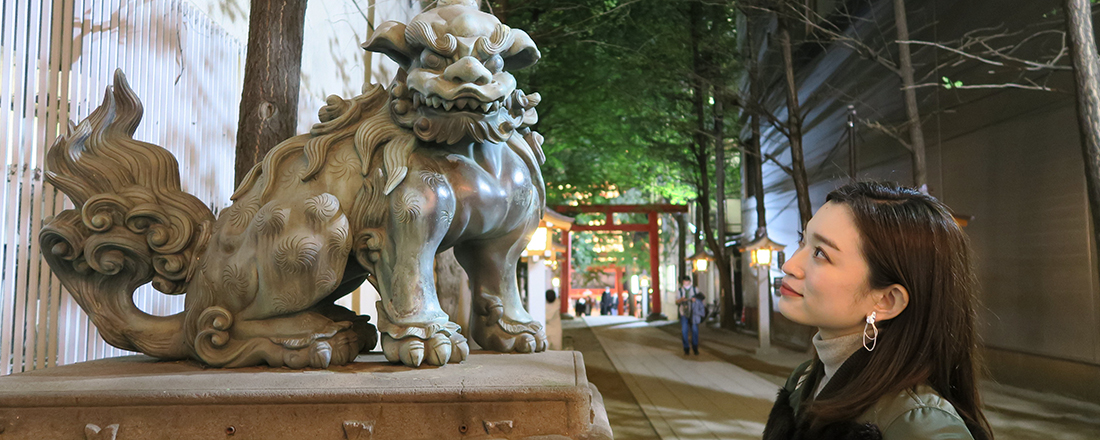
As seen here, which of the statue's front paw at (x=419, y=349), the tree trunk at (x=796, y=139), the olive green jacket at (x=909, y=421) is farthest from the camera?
the tree trunk at (x=796, y=139)

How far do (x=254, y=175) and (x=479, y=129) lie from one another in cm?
68

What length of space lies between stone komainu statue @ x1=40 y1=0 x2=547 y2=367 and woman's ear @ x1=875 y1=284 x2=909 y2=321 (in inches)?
40.3

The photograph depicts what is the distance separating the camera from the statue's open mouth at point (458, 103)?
1.86 meters

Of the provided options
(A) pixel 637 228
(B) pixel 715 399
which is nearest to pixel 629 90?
(B) pixel 715 399

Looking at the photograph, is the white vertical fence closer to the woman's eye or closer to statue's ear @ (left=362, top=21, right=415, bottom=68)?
statue's ear @ (left=362, top=21, right=415, bottom=68)

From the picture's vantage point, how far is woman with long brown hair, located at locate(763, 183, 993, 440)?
1.16 metres

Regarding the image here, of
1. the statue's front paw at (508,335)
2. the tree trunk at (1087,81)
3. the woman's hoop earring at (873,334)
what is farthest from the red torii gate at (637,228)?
the woman's hoop earring at (873,334)

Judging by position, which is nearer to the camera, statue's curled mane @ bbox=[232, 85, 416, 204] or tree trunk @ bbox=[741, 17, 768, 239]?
statue's curled mane @ bbox=[232, 85, 416, 204]

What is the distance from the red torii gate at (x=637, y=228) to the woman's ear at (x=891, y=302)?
19434 millimetres

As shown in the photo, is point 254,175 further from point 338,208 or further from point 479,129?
point 479,129

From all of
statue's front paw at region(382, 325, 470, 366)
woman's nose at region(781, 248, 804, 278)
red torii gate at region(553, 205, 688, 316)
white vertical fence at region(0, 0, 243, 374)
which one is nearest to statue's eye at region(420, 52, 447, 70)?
statue's front paw at region(382, 325, 470, 366)

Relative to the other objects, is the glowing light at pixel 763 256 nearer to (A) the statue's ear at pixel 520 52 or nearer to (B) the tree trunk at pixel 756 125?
(B) the tree trunk at pixel 756 125

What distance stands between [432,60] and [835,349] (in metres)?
1.20

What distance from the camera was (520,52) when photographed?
2074 mm
